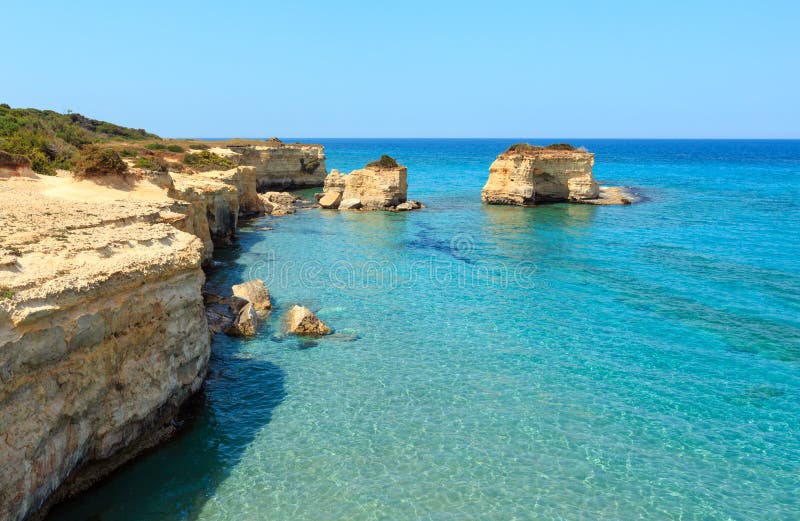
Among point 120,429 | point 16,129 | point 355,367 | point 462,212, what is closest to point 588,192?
point 462,212

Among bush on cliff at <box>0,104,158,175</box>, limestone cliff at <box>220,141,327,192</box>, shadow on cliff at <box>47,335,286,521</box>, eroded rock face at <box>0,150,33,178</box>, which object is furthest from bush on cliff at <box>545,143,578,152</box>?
shadow on cliff at <box>47,335,286,521</box>

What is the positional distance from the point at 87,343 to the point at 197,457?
4118mm

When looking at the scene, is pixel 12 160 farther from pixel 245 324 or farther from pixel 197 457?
pixel 197 457

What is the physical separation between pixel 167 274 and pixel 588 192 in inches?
2116

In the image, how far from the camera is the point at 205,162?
162 ft

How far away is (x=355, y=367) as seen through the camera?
17.9 metres

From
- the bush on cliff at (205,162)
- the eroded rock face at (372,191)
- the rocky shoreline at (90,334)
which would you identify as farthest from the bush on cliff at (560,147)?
the rocky shoreline at (90,334)

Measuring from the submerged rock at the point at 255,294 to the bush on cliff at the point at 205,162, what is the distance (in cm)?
2528

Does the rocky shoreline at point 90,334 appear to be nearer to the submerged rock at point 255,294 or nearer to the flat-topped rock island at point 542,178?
the submerged rock at point 255,294

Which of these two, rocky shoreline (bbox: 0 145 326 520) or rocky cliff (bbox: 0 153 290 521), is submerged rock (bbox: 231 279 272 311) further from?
rocky cliff (bbox: 0 153 290 521)

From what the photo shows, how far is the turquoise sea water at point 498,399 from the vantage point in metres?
11.7

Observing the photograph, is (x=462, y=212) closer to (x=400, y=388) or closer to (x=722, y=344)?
(x=722, y=344)

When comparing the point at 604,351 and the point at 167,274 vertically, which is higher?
the point at 167,274

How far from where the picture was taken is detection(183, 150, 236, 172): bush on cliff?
46866 millimetres
